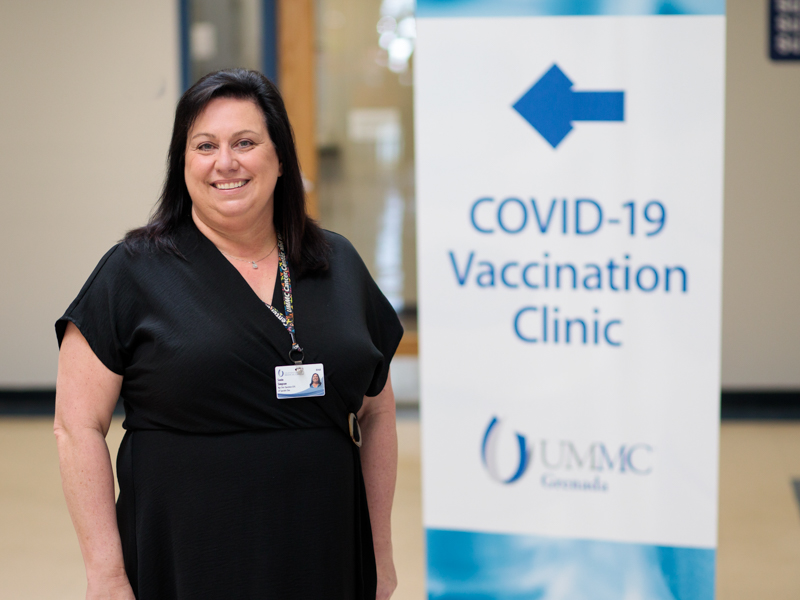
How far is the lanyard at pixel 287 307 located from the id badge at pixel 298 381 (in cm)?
2

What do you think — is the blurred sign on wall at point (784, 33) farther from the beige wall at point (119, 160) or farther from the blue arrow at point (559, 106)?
the blue arrow at point (559, 106)

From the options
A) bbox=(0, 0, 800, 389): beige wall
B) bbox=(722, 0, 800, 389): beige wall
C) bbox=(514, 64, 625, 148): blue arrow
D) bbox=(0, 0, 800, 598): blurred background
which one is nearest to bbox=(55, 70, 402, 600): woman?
bbox=(514, 64, 625, 148): blue arrow

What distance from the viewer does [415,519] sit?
340 centimetres

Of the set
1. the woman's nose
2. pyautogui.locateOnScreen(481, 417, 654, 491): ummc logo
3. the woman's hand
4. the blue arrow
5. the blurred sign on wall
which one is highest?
the blurred sign on wall

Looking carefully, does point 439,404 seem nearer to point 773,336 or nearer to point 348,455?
point 348,455

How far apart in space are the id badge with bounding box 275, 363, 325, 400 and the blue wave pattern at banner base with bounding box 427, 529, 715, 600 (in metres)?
0.73

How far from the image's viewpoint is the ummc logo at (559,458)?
176cm

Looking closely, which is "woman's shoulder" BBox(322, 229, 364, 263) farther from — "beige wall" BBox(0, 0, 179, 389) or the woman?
"beige wall" BBox(0, 0, 179, 389)

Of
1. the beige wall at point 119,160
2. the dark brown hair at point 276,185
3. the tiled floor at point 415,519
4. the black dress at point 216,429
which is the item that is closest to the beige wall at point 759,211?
the beige wall at point 119,160

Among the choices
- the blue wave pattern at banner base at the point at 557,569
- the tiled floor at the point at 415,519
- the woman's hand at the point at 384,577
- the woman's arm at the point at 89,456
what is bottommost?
the tiled floor at the point at 415,519

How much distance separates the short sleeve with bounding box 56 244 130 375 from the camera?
1.24 metres

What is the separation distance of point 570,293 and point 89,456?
0.99 metres

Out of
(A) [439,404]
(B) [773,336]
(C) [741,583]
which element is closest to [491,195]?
(A) [439,404]

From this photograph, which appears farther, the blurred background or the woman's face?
the blurred background
